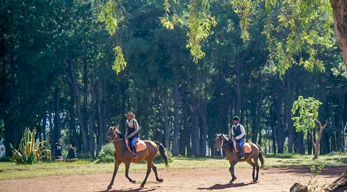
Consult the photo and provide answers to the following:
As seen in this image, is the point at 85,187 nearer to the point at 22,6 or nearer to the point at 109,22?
the point at 109,22

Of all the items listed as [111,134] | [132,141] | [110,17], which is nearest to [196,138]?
[132,141]

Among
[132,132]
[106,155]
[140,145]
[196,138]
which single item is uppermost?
[196,138]

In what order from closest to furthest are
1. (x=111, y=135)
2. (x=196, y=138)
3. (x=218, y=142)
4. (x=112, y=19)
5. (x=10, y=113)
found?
(x=112, y=19) < (x=111, y=135) < (x=218, y=142) < (x=10, y=113) < (x=196, y=138)

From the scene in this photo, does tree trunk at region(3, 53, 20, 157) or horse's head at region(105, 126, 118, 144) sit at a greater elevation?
tree trunk at region(3, 53, 20, 157)

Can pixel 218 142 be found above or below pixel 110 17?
below

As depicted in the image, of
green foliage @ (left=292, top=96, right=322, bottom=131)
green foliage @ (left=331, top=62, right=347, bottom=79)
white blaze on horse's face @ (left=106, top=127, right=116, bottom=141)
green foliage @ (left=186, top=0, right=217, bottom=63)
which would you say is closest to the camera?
green foliage @ (left=186, top=0, right=217, bottom=63)

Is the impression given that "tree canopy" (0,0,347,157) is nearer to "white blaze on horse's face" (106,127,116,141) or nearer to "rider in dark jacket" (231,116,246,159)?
"rider in dark jacket" (231,116,246,159)

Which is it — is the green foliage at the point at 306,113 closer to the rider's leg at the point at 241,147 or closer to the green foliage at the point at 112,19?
the rider's leg at the point at 241,147

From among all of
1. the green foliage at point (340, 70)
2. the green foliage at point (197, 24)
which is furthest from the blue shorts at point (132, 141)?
the green foliage at point (340, 70)

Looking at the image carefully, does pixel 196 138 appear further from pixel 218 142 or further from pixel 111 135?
pixel 111 135

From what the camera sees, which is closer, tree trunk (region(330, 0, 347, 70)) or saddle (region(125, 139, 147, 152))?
tree trunk (region(330, 0, 347, 70))

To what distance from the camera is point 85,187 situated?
20.0 meters

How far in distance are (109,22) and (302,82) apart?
48.4 metres

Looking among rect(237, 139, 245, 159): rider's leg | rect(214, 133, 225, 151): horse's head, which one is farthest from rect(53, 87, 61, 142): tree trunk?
rect(214, 133, 225, 151): horse's head
